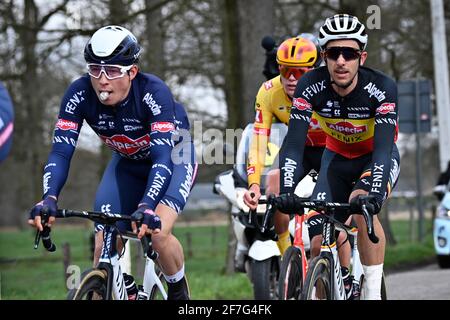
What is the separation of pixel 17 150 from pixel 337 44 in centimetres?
2274

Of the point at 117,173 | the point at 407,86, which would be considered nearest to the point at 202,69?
the point at 407,86

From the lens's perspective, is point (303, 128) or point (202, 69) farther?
point (202, 69)

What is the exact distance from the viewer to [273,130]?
30.7 feet

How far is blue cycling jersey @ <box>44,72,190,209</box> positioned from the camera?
6332 mm

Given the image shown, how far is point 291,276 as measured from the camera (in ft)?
21.3

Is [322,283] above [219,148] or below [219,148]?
below

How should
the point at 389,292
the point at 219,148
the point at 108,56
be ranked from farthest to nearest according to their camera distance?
the point at 219,148 < the point at 389,292 < the point at 108,56

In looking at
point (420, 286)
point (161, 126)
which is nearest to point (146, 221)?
point (161, 126)

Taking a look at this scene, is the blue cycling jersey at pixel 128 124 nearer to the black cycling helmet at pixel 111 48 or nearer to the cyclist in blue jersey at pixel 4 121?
the black cycling helmet at pixel 111 48

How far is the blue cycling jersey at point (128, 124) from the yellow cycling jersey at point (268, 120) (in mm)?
1454

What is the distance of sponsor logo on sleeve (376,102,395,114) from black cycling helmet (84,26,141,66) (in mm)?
1634

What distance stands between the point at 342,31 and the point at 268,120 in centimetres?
188

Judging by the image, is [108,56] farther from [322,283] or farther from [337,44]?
[322,283]

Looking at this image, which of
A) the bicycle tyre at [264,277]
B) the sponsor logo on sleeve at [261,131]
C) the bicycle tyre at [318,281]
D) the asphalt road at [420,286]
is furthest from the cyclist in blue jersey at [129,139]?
the asphalt road at [420,286]
